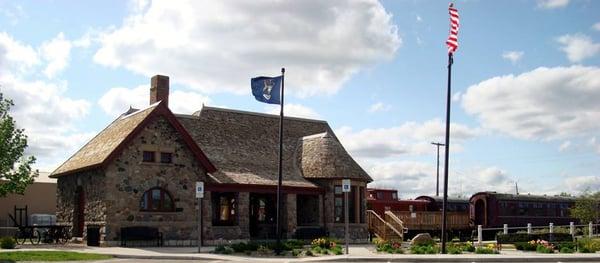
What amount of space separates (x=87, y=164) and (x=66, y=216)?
4.44 m

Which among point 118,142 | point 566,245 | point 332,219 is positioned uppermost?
point 118,142

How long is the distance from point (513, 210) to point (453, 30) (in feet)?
76.6

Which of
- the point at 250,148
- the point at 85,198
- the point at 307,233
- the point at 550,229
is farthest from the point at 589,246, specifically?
the point at 85,198

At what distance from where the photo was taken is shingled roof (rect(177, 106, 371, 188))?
1368 inches

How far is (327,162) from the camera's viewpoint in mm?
36844

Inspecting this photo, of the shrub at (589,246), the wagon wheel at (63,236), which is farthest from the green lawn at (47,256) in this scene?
the shrub at (589,246)

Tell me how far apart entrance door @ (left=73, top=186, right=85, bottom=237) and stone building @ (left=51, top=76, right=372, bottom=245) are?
5 centimetres

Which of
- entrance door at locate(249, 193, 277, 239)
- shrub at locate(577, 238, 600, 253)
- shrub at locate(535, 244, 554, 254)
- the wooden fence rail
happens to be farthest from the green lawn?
the wooden fence rail

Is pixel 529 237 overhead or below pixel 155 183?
below

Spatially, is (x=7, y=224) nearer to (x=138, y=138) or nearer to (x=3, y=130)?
(x=3, y=130)

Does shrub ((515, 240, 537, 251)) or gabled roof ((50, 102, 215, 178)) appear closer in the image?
shrub ((515, 240, 537, 251))

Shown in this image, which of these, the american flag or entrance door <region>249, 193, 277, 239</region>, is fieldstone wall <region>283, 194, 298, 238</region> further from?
the american flag

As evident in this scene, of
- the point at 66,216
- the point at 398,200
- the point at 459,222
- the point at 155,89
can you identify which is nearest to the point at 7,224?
the point at 66,216

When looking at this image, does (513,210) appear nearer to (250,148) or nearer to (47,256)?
(250,148)
